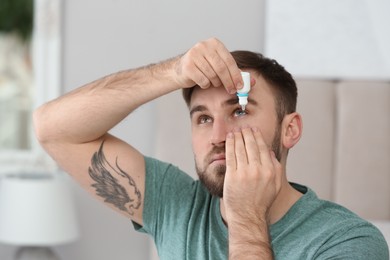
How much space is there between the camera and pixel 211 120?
176cm

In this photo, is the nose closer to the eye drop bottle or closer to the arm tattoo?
the eye drop bottle

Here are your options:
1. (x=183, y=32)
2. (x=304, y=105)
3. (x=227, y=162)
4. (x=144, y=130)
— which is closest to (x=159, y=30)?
(x=183, y=32)

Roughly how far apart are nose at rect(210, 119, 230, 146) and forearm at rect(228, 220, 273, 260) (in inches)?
7.3

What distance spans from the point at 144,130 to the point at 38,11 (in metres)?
0.64

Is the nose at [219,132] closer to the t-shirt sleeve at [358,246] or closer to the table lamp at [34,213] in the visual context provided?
the t-shirt sleeve at [358,246]

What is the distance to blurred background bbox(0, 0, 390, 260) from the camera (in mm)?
3000

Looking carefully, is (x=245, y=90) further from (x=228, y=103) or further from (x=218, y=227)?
(x=218, y=227)

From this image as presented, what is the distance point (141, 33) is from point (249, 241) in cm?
173

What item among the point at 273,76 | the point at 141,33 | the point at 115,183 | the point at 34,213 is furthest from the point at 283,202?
the point at 141,33

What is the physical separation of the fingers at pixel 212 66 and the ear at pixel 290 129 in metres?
0.25

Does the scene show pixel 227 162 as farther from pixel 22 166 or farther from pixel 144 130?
pixel 22 166

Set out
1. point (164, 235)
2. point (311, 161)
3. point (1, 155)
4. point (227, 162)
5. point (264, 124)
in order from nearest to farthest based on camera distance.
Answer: point (227, 162) < point (264, 124) < point (164, 235) < point (311, 161) < point (1, 155)

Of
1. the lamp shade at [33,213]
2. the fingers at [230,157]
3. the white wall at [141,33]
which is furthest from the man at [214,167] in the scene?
the white wall at [141,33]

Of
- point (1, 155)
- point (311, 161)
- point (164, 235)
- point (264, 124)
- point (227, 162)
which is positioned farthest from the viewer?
point (1, 155)
